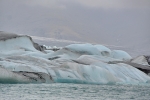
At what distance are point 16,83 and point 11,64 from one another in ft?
10.6

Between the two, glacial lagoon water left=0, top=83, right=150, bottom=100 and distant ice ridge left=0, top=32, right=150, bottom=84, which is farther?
distant ice ridge left=0, top=32, right=150, bottom=84

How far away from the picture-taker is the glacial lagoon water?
93.5ft

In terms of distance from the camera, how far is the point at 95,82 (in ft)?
134

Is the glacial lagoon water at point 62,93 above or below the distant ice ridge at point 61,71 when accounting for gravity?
below

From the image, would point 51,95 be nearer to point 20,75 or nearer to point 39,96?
point 39,96

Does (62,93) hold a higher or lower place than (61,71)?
lower

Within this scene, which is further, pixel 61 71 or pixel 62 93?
pixel 61 71

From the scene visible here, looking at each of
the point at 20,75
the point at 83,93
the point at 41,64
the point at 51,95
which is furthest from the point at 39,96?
the point at 41,64

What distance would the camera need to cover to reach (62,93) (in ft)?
102

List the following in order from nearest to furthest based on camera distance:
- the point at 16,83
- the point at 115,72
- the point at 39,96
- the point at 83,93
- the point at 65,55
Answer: the point at 39,96 < the point at 83,93 < the point at 16,83 < the point at 115,72 < the point at 65,55

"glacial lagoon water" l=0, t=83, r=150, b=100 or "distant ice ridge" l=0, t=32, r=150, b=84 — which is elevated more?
"distant ice ridge" l=0, t=32, r=150, b=84

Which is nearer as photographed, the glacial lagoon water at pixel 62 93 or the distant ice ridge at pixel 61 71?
the glacial lagoon water at pixel 62 93

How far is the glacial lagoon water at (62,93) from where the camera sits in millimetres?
28511

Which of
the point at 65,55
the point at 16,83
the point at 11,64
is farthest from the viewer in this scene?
the point at 65,55
